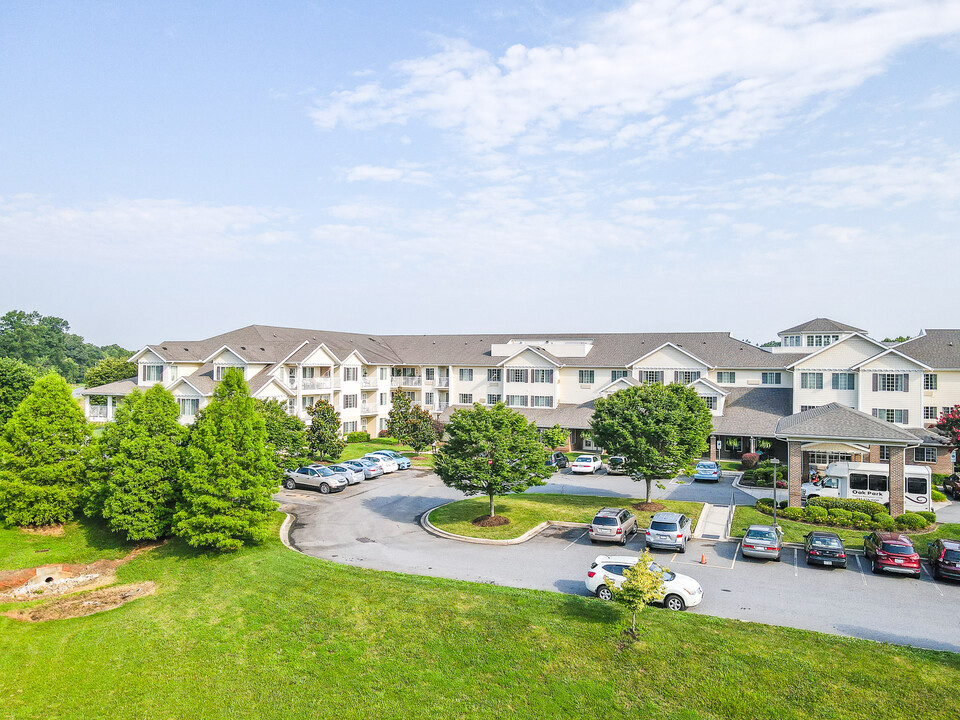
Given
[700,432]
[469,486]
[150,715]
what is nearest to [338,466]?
[469,486]

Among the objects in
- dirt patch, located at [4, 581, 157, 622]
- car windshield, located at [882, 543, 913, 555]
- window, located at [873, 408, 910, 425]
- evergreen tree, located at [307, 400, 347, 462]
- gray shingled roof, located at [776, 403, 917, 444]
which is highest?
gray shingled roof, located at [776, 403, 917, 444]

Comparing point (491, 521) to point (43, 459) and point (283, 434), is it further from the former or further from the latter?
point (43, 459)

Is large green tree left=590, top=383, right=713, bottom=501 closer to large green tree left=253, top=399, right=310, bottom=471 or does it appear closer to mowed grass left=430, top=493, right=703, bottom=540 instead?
mowed grass left=430, top=493, right=703, bottom=540

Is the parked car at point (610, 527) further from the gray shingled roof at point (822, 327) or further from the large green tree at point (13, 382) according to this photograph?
the large green tree at point (13, 382)

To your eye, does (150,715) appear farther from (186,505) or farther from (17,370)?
(17,370)

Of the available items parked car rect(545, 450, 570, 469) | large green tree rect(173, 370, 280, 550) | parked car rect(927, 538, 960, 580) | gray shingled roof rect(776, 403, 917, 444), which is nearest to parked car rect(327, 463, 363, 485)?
large green tree rect(173, 370, 280, 550)

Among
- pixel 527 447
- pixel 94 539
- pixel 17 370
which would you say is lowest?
pixel 94 539

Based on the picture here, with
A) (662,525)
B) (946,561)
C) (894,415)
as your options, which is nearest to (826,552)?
(946,561)
